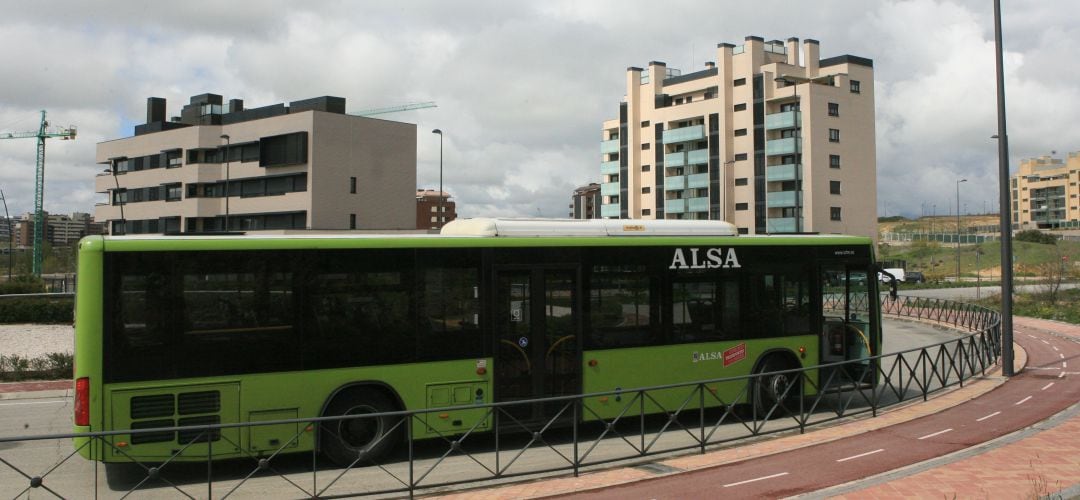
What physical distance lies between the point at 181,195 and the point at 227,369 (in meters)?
63.6

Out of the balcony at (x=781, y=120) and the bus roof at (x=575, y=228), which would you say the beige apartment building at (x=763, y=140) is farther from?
the bus roof at (x=575, y=228)

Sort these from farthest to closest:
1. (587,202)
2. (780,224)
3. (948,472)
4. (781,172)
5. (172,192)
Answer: (587,202)
(780,224)
(172,192)
(781,172)
(948,472)

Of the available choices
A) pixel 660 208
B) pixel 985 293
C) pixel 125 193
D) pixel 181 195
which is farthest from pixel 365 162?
pixel 985 293

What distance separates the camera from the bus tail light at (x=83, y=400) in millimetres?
9156

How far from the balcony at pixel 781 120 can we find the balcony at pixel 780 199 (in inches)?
216

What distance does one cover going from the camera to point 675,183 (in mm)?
77000

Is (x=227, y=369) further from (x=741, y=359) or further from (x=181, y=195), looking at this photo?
(x=181, y=195)

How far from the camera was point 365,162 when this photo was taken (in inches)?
2542

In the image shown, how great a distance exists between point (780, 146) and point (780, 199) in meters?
4.42

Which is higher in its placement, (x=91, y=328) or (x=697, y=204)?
(x=697, y=204)

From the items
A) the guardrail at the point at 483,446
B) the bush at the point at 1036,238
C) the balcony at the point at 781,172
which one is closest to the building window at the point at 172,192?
the balcony at the point at 781,172

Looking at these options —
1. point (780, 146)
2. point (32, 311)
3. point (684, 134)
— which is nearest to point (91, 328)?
point (32, 311)

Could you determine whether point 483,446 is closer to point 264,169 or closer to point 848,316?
point 848,316

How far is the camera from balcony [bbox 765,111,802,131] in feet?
221
